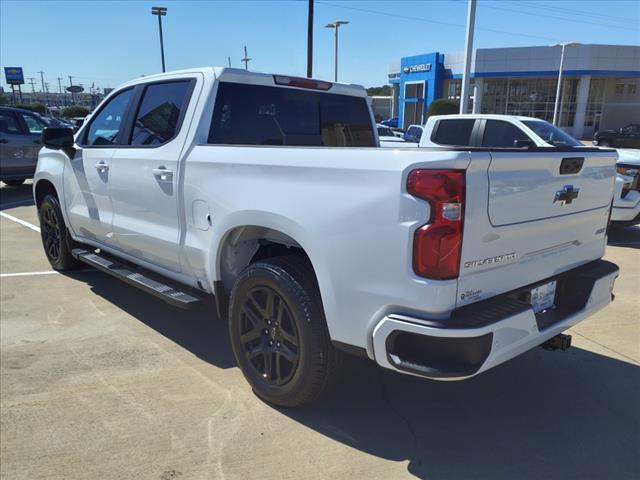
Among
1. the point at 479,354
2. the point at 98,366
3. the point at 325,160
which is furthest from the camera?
the point at 98,366

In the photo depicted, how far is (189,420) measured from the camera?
3152 mm

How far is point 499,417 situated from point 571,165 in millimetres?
1540

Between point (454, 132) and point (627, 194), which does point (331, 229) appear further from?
point (454, 132)

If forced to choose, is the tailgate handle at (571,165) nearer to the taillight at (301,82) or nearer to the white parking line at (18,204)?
the taillight at (301,82)

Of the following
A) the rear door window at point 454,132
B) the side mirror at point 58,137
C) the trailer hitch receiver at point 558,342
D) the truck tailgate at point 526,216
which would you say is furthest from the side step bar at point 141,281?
the rear door window at point 454,132

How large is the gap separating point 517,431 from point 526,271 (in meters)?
0.99

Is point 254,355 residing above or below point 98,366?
above

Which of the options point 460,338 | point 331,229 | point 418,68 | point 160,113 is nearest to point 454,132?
point 160,113

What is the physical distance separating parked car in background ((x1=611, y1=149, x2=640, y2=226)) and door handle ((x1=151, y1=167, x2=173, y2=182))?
255 inches

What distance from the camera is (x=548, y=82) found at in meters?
44.5

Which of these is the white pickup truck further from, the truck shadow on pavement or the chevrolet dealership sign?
the chevrolet dealership sign

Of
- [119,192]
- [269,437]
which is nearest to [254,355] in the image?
[269,437]

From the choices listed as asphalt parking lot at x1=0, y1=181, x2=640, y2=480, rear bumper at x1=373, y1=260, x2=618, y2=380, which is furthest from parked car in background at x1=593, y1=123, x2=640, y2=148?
rear bumper at x1=373, y1=260, x2=618, y2=380

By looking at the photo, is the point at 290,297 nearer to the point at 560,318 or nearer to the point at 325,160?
the point at 325,160
